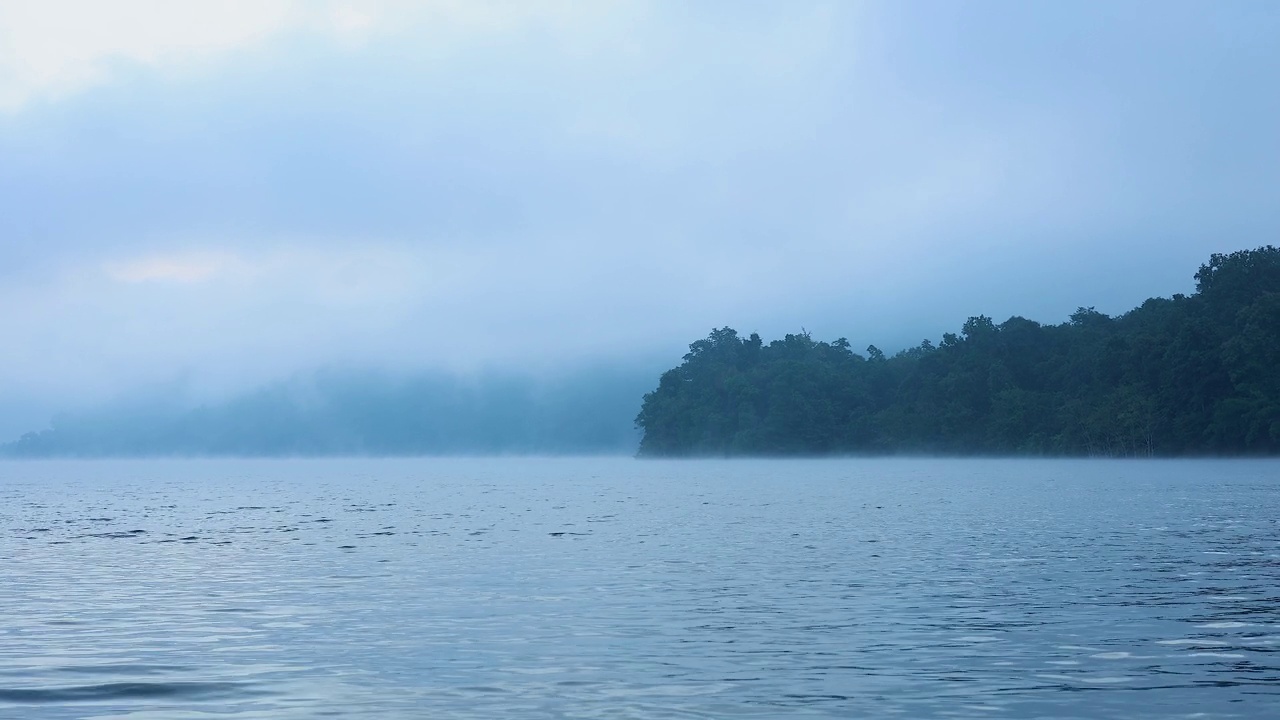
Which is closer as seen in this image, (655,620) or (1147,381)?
(655,620)

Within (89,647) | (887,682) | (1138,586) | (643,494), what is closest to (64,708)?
(89,647)

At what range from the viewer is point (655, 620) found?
22.2 m

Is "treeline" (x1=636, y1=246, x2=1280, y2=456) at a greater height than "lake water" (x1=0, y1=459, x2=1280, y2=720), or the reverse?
"treeline" (x1=636, y1=246, x2=1280, y2=456)

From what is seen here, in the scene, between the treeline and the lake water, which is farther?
the treeline

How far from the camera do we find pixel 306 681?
17047mm

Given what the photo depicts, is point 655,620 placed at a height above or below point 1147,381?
below

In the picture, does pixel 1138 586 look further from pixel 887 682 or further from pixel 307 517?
pixel 307 517

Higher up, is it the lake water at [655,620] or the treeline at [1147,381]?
the treeline at [1147,381]

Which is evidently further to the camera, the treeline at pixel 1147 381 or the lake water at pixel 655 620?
the treeline at pixel 1147 381

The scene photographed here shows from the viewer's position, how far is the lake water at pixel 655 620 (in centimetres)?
1575

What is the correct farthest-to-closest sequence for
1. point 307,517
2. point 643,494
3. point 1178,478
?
1. point 1178,478
2. point 643,494
3. point 307,517

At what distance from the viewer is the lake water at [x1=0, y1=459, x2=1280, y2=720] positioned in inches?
620

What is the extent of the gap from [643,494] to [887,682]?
64.7m

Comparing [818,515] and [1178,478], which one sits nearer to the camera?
[818,515]
